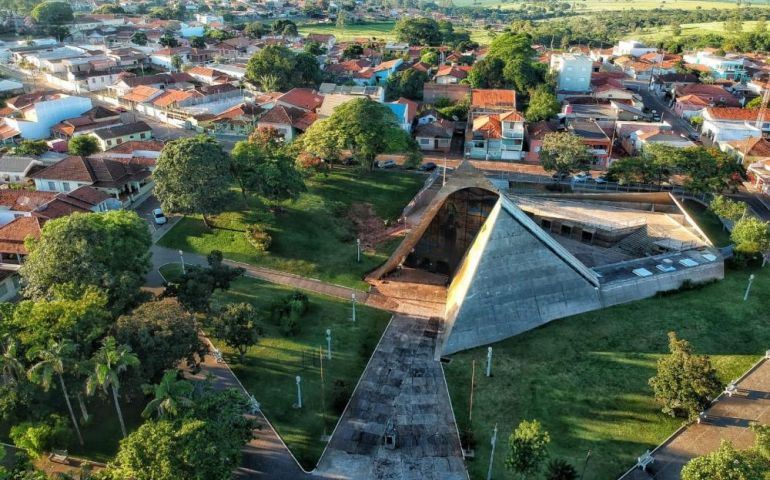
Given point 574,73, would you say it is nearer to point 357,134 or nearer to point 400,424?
point 357,134

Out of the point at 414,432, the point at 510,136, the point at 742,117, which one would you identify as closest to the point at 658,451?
the point at 414,432

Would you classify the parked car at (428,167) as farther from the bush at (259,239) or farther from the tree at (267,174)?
the bush at (259,239)

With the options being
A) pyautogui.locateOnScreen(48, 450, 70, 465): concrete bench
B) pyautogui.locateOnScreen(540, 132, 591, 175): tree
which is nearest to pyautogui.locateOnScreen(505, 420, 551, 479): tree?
pyautogui.locateOnScreen(48, 450, 70, 465): concrete bench

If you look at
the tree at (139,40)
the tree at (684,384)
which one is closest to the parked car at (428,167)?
the tree at (684,384)

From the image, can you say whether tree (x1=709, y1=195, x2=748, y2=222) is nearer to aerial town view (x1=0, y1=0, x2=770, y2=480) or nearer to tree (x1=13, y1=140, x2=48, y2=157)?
aerial town view (x1=0, y1=0, x2=770, y2=480)

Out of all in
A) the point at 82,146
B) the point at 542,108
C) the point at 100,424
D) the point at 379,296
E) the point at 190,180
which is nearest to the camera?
the point at 100,424

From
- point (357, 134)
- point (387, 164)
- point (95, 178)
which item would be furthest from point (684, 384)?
point (95, 178)
